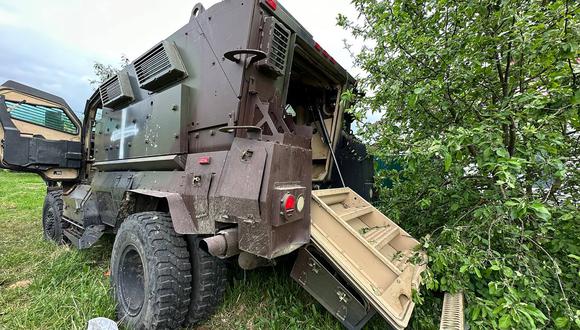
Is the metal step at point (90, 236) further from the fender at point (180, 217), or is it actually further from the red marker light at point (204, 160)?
the red marker light at point (204, 160)

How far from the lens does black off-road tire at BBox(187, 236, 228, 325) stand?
2.12 m

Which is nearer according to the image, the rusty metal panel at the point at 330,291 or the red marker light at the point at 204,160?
the rusty metal panel at the point at 330,291

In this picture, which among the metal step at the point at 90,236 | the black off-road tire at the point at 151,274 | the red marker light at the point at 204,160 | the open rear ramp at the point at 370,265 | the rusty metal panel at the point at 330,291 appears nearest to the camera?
the open rear ramp at the point at 370,265

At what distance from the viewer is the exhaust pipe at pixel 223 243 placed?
1714 mm

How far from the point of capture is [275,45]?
6.79ft

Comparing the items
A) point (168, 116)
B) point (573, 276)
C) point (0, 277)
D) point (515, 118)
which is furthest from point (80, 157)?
point (573, 276)

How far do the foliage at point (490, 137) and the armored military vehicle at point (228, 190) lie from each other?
438 millimetres

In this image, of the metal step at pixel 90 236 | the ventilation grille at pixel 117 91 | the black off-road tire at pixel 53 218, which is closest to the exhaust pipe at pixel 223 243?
the metal step at pixel 90 236

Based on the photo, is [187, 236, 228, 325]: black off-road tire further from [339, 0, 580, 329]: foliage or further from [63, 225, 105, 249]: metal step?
[63, 225, 105, 249]: metal step

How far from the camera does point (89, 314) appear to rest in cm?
230

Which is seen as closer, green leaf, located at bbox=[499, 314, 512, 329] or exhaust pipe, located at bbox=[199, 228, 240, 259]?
green leaf, located at bbox=[499, 314, 512, 329]

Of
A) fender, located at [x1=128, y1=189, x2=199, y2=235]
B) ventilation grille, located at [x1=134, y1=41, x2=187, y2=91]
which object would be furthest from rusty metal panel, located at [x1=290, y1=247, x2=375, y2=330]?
ventilation grille, located at [x1=134, y1=41, x2=187, y2=91]

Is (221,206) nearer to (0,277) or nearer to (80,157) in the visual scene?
(0,277)

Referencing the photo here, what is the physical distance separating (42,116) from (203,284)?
15.1 feet
